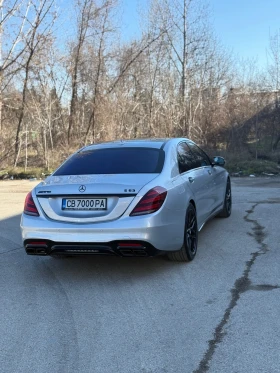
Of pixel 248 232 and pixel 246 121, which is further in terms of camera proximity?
pixel 246 121

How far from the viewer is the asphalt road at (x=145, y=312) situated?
304 cm

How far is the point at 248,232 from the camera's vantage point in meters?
6.81

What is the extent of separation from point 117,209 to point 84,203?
1.27 feet

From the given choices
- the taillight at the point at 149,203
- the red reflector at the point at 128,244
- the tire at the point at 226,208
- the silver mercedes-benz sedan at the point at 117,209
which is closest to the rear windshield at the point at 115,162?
the silver mercedes-benz sedan at the point at 117,209

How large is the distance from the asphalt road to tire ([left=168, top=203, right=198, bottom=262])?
103mm

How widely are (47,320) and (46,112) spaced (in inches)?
690

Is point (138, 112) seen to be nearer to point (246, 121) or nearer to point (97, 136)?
point (97, 136)

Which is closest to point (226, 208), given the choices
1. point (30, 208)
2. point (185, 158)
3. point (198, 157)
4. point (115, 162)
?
point (198, 157)

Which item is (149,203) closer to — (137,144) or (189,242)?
(189,242)

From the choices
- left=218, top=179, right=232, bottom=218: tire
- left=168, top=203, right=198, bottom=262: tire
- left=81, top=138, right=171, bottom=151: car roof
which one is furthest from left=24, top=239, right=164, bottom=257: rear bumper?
left=218, top=179, right=232, bottom=218: tire

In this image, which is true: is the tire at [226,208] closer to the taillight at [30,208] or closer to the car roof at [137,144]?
the car roof at [137,144]

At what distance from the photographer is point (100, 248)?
14.7ft

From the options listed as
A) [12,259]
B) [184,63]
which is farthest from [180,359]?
[184,63]

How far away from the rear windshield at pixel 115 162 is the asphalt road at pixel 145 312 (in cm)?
119
